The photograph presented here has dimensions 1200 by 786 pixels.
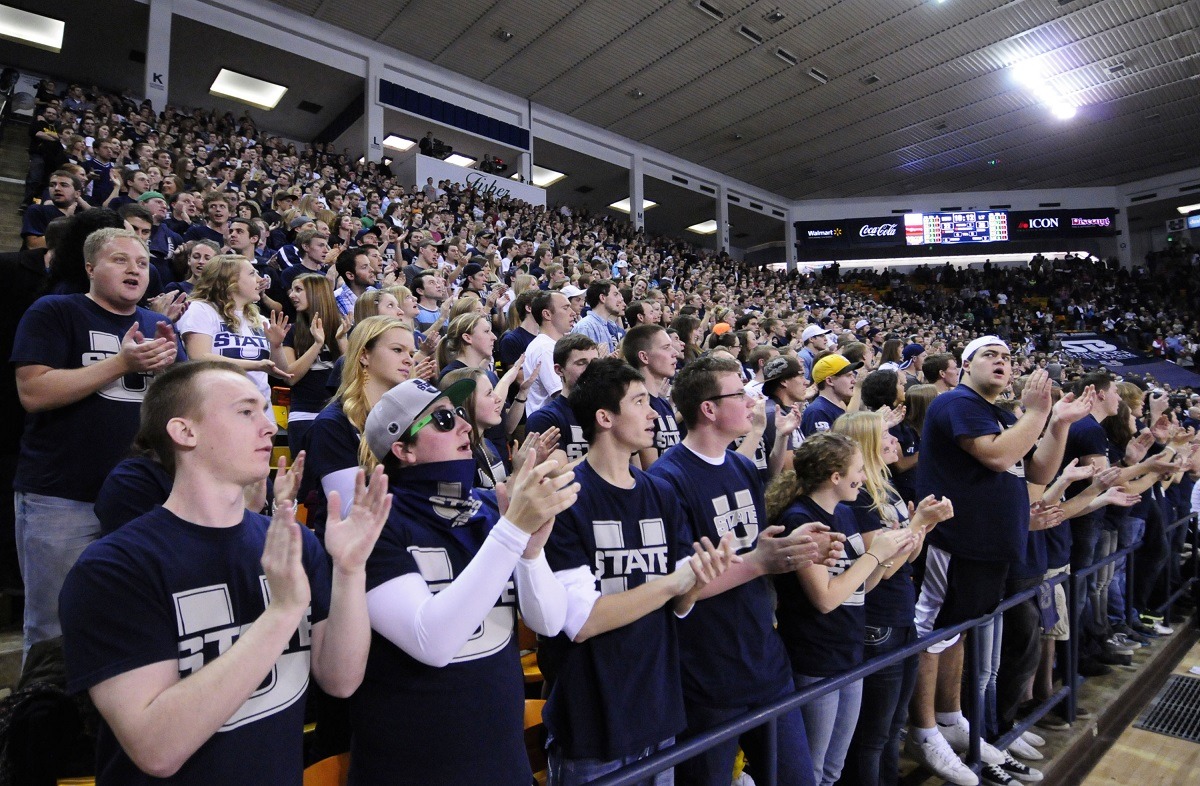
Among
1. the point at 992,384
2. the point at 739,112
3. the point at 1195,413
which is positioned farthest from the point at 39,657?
the point at 739,112

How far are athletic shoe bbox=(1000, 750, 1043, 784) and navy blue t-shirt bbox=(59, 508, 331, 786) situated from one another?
3.34 m

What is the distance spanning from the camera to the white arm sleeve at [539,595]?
1.72 metres

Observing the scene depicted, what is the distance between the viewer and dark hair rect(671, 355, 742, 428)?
2566mm

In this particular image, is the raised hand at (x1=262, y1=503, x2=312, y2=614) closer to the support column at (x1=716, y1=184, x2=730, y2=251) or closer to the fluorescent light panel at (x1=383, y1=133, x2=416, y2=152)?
the fluorescent light panel at (x1=383, y1=133, x2=416, y2=152)

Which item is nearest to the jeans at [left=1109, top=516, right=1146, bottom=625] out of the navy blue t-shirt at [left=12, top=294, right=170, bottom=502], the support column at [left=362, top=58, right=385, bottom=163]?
the navy blue t-shirt at [left=12, top=294, right=170, bottom=502]

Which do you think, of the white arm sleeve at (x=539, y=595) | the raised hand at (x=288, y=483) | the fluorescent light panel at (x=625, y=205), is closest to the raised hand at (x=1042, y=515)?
the white arm sleeve at (x=539, y=595)

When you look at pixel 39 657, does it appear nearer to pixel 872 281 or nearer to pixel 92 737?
pixel 92 737

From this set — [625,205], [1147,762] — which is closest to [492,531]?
[1147,762]

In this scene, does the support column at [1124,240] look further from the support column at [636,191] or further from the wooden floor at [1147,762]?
the wooden floor at [1147,762]

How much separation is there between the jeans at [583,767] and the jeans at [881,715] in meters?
1.09

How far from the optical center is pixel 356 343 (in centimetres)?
270

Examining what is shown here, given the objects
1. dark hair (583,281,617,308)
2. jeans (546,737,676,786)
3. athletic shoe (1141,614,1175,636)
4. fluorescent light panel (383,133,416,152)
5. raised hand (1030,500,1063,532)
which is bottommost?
athletic shoe (1141,614,1175,636)

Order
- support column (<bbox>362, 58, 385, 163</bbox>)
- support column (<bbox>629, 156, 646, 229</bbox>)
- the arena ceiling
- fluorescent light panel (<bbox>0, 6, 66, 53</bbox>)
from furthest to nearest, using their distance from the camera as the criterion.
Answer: support column (<bbox>629, 156, 646, 229</bbox>) < support column (<bbox>362, 58, 385, 163</bbox>) < the arena ceiling < fluorescent light panel (<bbox>0, 6, 66, 53</bbox>)

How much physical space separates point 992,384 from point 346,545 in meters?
2.95
